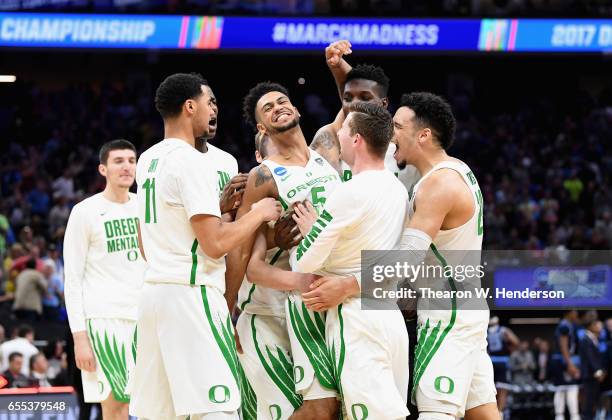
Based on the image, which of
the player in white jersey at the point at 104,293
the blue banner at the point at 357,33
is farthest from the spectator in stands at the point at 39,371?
the blue banner at the point at 357,33

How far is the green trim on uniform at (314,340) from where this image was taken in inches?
233

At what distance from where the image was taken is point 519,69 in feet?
89.7

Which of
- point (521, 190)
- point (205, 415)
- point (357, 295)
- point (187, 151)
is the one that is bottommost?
point (205, 415)

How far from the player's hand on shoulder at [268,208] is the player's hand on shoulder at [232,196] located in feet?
0.93

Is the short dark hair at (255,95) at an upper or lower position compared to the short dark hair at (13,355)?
upper

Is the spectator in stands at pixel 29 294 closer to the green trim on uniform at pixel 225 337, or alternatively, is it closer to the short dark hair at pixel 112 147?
the short dark hair at pixel 112 147

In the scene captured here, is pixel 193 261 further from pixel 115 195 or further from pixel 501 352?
pixel 501 352

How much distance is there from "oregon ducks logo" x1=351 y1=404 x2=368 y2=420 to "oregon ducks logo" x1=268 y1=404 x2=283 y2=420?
2.30 feet

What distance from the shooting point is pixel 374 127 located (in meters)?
5.88

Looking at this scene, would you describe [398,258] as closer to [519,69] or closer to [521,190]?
[521,190]

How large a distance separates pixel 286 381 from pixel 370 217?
1.24m

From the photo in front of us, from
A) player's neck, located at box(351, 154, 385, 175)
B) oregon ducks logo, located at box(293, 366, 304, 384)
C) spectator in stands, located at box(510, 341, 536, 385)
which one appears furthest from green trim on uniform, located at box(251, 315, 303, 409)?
spectator in stands, located at box(510, 341, 536, 385)

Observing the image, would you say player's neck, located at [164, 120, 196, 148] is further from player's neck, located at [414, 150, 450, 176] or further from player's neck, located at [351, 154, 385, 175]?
player's neck, located at [414, 150, 450, 176]

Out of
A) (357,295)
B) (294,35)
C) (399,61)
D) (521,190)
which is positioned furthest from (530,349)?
(399,61)
